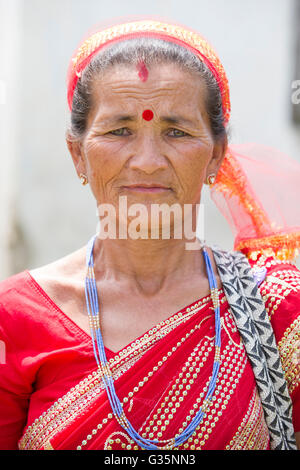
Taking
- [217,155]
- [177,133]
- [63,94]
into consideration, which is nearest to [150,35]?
[177,133]

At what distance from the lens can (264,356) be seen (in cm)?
212

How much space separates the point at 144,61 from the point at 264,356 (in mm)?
1029

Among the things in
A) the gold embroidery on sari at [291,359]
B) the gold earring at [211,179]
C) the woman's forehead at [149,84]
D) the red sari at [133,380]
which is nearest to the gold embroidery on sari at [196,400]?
the red sari at [133,380]

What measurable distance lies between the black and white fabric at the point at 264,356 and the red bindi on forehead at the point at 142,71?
74 cm

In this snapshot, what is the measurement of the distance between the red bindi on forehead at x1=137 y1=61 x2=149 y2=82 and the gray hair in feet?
0.03

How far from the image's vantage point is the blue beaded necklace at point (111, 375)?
198 centimetres

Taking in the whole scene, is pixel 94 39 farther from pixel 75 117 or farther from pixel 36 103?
pixel 36 103

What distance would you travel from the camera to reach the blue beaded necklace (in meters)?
1.98

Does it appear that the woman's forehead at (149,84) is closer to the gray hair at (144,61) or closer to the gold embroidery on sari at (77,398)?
the gray hair at (144,61)

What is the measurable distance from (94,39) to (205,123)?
1.55ft

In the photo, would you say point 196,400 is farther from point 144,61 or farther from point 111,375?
point 144,61

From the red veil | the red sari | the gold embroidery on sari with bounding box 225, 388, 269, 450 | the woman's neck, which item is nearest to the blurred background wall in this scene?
the red veil

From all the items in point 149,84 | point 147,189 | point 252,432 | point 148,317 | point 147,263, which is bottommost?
point 252,432

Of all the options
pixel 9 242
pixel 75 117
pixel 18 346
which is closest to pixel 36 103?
pixel 9 242
